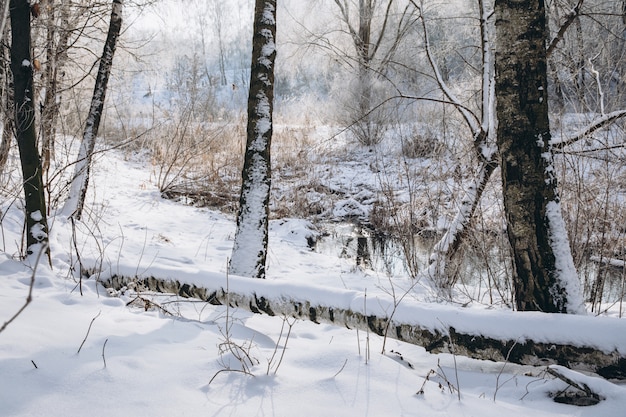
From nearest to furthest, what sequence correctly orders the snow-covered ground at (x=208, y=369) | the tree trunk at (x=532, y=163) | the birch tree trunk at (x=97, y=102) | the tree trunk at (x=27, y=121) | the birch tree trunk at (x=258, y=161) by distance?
the snow-covered ground at (x=208, y=369) → the tree trunk at (x=532, y=163) → the tree trunk at (x=27, y=121) → the birch tree trunk at (x=258, y=161) → the birch tree trunk at (x=97, y=102)

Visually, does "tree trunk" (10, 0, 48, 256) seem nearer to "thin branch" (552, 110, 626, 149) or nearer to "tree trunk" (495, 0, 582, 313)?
"tree trunk" (495, 0, 582, 313)

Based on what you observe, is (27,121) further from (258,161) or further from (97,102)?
(97,102)

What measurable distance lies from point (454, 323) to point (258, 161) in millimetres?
2404

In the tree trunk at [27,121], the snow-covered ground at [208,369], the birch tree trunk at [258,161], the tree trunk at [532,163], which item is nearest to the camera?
the snow-covered ground at [208,369]

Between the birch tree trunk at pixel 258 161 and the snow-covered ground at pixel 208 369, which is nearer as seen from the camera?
the snow-covered ground at pixel 208 369

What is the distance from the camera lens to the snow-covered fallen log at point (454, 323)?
2.18 meters

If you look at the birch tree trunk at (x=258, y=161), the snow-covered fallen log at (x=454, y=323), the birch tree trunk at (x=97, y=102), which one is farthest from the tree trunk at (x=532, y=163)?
the birch tree trunk at (x=97, y=102)

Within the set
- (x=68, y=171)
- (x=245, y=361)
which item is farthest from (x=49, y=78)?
(x=245, y=361)

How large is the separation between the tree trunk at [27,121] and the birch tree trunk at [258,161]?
1.67 meters

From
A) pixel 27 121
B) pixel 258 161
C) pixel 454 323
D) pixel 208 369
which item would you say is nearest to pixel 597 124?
pixel 454 323

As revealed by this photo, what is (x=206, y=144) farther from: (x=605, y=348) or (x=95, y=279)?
(x=605, y=348)

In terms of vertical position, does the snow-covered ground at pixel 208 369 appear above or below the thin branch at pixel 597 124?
below

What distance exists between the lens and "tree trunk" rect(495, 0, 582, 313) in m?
2.60

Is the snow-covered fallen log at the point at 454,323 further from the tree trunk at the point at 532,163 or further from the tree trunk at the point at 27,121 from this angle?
the tree trunk at the point at 27,121
